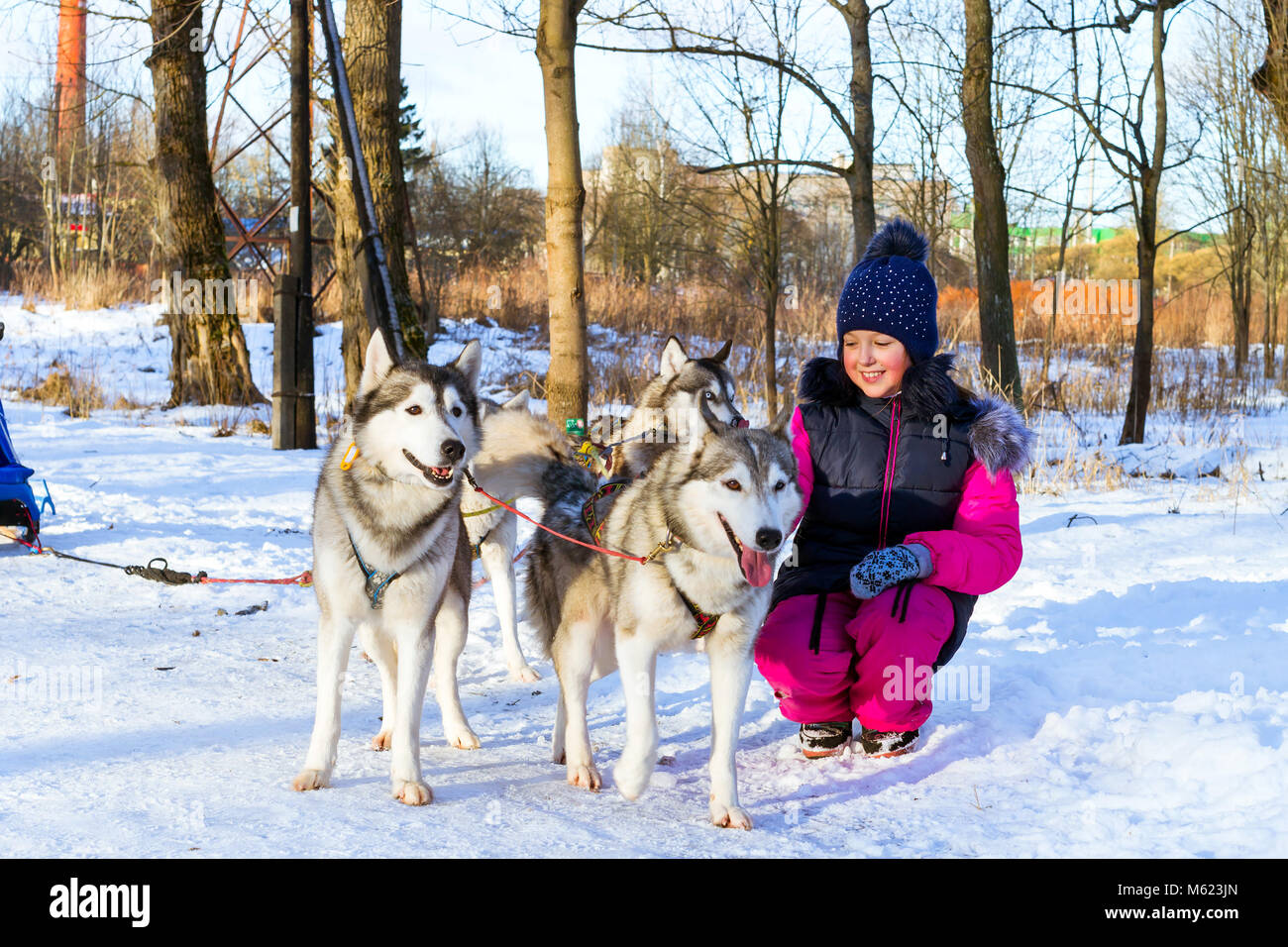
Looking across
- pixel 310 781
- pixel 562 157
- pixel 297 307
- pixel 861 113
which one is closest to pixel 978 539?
pixel 310 781

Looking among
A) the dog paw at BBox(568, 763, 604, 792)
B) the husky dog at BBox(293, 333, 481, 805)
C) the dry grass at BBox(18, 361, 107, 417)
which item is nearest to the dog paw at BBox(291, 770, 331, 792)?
the husky dog at BBox(293, 333, 481, 805)

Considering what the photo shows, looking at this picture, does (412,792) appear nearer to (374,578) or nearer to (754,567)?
(374,578)

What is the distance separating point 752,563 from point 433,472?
3.00ft

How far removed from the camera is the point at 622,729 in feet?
11.8

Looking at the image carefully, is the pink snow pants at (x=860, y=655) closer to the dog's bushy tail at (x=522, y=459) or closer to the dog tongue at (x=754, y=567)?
the dog tongue at (x=754, y=567)

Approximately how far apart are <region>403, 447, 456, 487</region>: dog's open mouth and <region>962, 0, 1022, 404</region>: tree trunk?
23.8ft

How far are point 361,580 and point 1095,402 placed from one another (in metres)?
13.4

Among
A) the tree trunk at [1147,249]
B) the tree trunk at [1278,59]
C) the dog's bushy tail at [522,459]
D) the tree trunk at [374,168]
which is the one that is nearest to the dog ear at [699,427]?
the dog's bushy tail at [522,459]

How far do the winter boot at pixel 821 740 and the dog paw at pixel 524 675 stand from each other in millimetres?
1259

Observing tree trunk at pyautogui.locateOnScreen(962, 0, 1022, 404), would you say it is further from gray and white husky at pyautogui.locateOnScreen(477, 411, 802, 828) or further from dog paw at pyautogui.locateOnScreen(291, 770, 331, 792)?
dog paw at pyautogui.locateOnScreen(291, 770, 331, 792)

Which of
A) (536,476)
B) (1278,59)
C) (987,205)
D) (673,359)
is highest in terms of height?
(1278,59)

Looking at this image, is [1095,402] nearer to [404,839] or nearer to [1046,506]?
[1046,506]

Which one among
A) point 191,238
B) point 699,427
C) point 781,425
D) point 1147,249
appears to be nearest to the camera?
point 699,427

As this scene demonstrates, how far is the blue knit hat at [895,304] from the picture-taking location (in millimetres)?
3432
